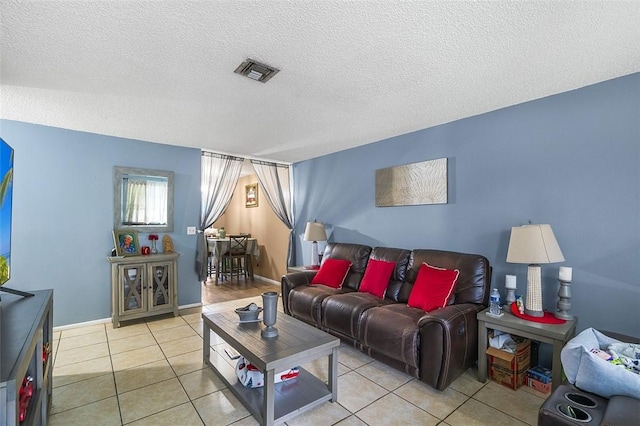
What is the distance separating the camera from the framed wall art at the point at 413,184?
334 cm

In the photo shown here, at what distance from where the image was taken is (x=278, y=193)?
548cm

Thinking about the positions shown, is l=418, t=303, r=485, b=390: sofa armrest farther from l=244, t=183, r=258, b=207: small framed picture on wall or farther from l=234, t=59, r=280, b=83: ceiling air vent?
l=244, t=183, r=258, b=207: small framed picture on wall

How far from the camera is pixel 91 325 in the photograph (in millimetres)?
3689

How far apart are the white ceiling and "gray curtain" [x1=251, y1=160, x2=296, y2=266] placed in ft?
7.13

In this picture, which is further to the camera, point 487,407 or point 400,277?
point 400,277

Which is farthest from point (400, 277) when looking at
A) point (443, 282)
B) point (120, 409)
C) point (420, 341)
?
point (120, 409)

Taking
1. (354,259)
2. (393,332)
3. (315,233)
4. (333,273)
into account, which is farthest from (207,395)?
(315,233)

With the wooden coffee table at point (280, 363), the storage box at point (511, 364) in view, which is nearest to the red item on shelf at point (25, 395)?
the wooden coffee table at point (280, 363)

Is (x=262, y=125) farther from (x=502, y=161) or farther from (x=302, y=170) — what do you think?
(x=502, y=161)

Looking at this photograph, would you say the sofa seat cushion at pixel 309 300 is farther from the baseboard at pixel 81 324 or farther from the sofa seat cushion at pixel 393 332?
the baseboard at pixel 81 324

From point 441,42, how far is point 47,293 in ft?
10.1

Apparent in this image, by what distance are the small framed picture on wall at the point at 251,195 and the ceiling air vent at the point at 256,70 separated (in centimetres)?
460

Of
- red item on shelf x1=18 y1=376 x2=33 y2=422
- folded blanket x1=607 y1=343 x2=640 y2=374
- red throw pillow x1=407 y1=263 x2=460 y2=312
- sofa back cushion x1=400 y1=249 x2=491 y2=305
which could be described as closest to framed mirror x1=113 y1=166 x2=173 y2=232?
red item on shelf x1=18 y1=376 x2=33 y2=422

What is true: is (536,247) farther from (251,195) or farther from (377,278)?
(251,195)
